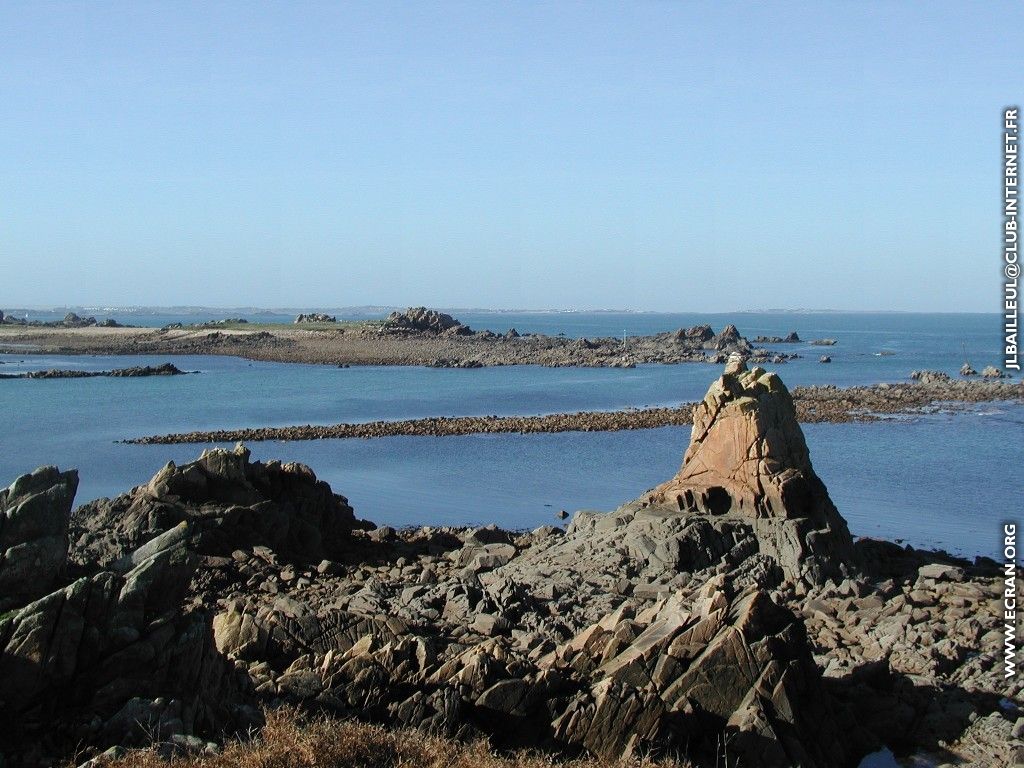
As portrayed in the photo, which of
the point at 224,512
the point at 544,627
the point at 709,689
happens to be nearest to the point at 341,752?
the point at 709,689

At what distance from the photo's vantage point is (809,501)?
20.8 metres

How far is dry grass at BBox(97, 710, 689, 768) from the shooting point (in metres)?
9.45

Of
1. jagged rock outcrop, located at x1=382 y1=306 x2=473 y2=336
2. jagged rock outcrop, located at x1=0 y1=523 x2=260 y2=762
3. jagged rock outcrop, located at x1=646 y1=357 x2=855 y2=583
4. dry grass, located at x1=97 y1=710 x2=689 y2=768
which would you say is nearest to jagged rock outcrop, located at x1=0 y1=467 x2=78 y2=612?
jagged rock outcrop, located at x1=0 y1=523 x2=260 y2=762

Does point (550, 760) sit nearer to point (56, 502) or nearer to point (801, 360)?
point (56, 502)

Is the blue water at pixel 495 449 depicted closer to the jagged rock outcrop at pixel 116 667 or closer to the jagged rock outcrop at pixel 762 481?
the jagged rock outcrop at pixel 762 481

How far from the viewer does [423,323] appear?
13175 centimetres

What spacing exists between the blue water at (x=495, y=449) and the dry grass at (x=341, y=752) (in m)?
18.1

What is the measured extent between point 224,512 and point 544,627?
9.09 m

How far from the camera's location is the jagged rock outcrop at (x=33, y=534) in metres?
11.5

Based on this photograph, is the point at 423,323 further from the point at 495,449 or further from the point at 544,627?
the point at 544,627

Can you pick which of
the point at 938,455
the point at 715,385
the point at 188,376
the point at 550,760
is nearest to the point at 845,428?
the point at 938,455

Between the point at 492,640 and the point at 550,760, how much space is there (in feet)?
14.3

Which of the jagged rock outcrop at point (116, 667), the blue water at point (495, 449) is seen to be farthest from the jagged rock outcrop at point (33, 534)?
the blue water at point (495, 449)

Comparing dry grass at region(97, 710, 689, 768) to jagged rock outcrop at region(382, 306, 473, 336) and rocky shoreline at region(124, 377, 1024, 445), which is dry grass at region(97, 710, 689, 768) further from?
jagged rock outcrop at region(382, 306, 473, 336)
